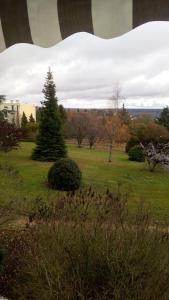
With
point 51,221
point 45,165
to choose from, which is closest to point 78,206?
point 51,221

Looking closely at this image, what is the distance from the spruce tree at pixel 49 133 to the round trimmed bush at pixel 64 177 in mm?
5722

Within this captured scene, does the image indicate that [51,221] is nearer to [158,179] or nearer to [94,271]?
[94,271]

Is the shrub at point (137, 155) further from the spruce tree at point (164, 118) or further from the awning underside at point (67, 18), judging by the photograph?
the awning underside at point (67, 18)

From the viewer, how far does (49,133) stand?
18.7 metres

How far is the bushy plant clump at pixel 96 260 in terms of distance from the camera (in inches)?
115

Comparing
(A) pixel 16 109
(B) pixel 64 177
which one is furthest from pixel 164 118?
(A) pixel 16 109

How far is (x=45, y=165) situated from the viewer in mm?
16750

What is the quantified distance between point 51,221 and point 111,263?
84 centimetres

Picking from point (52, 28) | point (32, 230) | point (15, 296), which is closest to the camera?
point (52, 28)

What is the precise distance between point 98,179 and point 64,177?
2241mm

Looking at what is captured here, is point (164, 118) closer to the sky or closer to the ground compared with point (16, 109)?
closer to the ground

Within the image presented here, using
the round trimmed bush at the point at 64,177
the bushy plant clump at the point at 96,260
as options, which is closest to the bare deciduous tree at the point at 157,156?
the round trimmed bush at the point at 64,177

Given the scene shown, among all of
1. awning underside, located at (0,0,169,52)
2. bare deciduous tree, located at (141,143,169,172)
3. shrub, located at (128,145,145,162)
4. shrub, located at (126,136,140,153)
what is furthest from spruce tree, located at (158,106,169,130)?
awning underside, located at (0,0,169,52)

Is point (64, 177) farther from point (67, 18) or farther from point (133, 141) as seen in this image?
point (133, 141)
